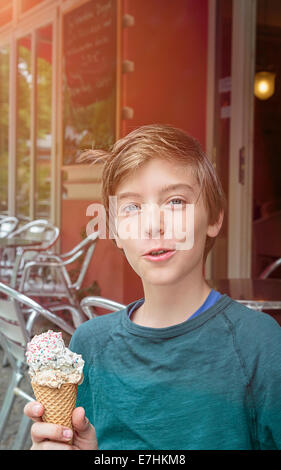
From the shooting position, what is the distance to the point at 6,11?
0.95m

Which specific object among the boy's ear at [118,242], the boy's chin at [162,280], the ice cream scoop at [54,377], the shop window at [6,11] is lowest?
the ice cream scoop at [54,377]

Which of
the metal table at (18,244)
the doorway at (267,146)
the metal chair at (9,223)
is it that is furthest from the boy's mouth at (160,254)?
A: the metal table at (18,244)

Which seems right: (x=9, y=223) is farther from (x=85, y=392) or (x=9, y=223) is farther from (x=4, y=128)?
(x=85, y=392)

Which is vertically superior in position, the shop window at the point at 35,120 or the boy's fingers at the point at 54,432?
the shop window at the point at 35,120

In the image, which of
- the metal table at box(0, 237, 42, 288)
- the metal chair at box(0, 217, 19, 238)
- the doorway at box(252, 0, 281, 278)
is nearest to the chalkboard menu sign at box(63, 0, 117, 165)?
the metal chair at box(0, 217, 19, 238)

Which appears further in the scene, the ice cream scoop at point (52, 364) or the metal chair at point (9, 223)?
the metal chair at point (9, 223)

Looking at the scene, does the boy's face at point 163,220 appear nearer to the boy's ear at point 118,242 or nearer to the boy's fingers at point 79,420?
the boy's ear at point 118,242

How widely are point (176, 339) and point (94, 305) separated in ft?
0.92

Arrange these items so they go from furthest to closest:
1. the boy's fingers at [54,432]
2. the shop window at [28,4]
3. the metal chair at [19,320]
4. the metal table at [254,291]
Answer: the metal table at [254,291], the shop window at [28,4], the metal chair at [19,320], the boy's fingers at [54,432]

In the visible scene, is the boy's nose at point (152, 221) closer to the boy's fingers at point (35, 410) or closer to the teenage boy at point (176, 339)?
the teenage boy at point (176, 339)

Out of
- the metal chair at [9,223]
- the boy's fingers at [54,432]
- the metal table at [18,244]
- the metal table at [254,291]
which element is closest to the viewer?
the boy's fingers at [54,432]

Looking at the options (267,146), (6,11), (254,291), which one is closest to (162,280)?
(6,11)

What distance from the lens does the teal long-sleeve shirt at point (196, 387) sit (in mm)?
452

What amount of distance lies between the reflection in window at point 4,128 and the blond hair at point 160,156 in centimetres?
56
